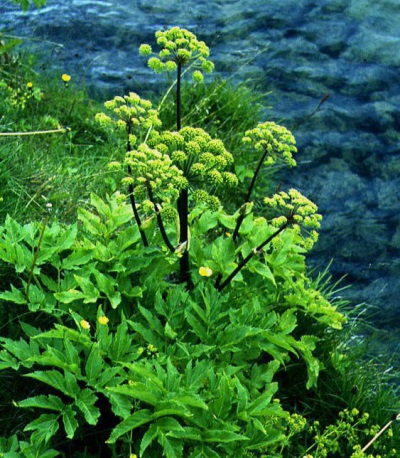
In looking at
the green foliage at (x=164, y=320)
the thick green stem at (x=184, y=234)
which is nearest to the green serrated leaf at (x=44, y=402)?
the green foliage at (x=164, y=320)

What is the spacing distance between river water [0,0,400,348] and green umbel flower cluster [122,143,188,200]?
2188mm

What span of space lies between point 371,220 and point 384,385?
1570mm

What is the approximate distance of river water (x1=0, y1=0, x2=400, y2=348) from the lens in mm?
5156

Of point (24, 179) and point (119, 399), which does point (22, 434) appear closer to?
point (119, 399)

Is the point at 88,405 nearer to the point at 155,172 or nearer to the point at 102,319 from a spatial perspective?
the point at 102,319

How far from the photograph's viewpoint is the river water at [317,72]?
5.16 metres

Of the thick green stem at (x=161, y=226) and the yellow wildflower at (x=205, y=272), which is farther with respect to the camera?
the yellow wildflower at (x=205, y=272)

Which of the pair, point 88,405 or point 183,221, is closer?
point 88,405

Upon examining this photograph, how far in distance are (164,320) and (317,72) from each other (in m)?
3.78

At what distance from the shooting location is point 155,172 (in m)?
2.82

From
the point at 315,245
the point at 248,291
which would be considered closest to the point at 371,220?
the point at 315,245

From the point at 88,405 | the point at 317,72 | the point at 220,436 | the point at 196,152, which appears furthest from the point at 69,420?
the point at 317,72

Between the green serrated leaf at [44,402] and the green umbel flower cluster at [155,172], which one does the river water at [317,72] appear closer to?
the green umbel flower cluster at [155,172]

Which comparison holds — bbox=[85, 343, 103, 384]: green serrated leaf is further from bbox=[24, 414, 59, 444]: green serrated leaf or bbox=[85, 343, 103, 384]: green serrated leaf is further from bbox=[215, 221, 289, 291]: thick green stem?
bbox=[215, 221, 289, 291]: thick green stem
